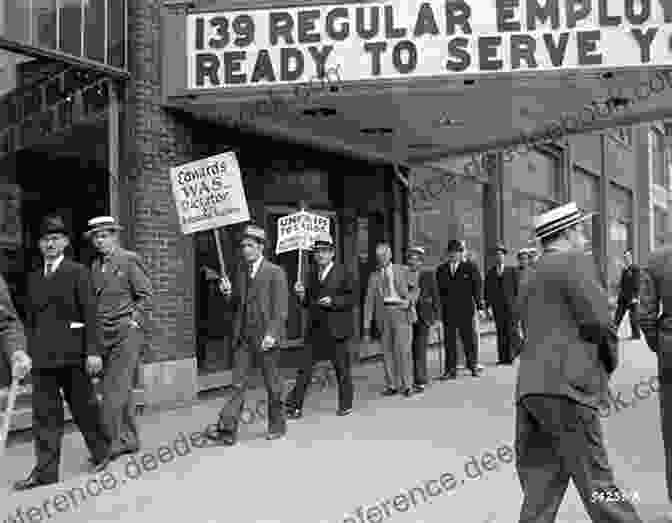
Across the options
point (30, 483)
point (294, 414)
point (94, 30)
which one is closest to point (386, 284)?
point (294, 414)

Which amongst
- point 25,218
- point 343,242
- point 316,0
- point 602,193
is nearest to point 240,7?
point 316,0

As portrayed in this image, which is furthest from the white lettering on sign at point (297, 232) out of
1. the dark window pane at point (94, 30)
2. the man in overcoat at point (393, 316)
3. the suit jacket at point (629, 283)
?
the suit jacket at point (629, 283)

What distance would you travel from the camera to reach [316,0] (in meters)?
8.73

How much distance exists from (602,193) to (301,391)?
2131cm

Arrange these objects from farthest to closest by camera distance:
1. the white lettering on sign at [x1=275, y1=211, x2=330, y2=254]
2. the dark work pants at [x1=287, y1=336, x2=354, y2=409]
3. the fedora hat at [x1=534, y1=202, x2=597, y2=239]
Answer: the white lettering on sign at [x1=275, y1=211, x2=330, y2=254]
the dark work pants at [x1=287, y1=336, x2=354, y2=409]
the fedora hat at [x1=534, y1=202, x2=597, y2=239]

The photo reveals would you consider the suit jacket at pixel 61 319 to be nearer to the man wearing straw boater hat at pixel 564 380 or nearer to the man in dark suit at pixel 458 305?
the man wearing straw boater hat at pixel 564 380

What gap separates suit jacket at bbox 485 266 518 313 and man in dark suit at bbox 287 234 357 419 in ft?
15.6

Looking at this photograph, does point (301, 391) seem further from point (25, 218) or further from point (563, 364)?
point (563, 364)

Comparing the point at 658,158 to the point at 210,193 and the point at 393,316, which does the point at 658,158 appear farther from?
the point at 210,193

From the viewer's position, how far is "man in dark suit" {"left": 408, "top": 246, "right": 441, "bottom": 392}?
10.4 meters

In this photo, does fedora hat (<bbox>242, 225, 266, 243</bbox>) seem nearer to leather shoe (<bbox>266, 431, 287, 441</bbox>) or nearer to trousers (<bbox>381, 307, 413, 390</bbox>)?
leather shoe (<bbox>266, 431, 287, 441</bbox>)

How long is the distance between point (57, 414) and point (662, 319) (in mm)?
4283

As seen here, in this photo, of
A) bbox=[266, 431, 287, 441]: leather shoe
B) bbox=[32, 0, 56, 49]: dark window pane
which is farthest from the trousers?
bbox=[32, 0, 56, 49]: dark window pane

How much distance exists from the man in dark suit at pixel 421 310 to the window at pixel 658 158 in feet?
86.7
